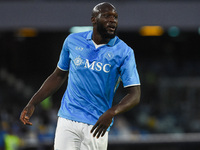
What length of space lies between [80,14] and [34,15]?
1383 millimetres

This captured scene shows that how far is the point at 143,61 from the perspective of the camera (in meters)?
18.7

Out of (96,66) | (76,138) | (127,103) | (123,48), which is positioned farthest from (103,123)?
(123,48)

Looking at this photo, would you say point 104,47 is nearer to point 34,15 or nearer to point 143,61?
point 34,15

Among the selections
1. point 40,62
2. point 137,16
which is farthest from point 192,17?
point 40,62

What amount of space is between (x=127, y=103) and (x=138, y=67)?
14616 millimetres

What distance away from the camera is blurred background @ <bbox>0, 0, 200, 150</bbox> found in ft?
44.2

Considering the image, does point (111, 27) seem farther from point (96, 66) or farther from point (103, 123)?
point (103, 123)

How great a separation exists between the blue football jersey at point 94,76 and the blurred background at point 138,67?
6.99m

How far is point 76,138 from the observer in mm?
3916

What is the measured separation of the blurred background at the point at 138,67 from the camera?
1348cm

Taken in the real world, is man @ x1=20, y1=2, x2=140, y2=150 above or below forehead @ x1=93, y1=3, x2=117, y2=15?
below

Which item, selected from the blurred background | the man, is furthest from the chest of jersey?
the blurred background

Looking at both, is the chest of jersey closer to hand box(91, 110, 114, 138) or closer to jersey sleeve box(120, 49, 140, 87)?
jersey sleeve box(120, 49, 140, 87)

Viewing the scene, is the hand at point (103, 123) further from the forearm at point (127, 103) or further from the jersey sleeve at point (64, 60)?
the jersey sleeve at point (64, 60)
